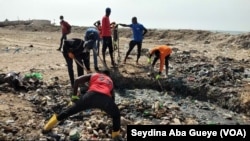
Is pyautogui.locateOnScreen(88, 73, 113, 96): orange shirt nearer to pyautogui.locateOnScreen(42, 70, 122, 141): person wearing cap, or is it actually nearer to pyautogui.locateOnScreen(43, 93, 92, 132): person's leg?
pyautogui.locateOnScreen(42, 70, 122, 141): person wearing cap

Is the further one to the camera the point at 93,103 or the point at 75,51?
the point at 75,51

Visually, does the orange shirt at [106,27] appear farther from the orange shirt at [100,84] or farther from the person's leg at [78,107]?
the person's leg at [78,107]

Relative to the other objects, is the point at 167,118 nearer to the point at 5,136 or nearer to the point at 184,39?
the point at 5,136

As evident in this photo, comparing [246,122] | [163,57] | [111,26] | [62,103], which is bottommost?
[246,122]

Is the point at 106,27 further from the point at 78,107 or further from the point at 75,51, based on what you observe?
the point at 78,107

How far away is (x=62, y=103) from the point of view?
7750 mm

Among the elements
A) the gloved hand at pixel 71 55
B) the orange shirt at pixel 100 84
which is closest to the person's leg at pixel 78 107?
the orange shirt at pixel 100 84

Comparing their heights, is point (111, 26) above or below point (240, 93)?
above

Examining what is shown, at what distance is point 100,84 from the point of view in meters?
5.79

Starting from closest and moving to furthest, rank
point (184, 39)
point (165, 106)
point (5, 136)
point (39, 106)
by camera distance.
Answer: point (5, 136)
point (39, 106)
point (165, 106)
point (184, 39)

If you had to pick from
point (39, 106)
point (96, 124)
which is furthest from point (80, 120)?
point (39, 106)

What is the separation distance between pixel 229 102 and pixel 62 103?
13.7ft

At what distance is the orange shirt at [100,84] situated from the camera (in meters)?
5.71

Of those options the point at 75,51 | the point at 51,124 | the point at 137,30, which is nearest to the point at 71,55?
the point at 75,51
